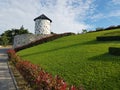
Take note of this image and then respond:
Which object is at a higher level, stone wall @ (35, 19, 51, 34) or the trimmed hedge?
stone wall @ (35, 19, 51, 34)

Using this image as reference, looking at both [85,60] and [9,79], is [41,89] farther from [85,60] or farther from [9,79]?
[85,60]

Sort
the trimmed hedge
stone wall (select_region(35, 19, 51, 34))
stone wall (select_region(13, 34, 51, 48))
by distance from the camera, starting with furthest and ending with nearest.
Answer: stone wall (select_region(35, 19, 51, 34)) → stone wall (select_region(13, 34, 51, 48)) → the trimmed hedge

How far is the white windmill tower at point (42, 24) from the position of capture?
4347 cm

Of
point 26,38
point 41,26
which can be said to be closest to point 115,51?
point 26,38

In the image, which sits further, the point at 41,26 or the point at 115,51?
the point at 41,26

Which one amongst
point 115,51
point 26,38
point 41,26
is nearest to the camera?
point 115,51

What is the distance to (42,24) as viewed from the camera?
43469mm

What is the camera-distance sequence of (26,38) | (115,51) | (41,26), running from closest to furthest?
1. (115,51)
2. (26,38)
3. (41,26)

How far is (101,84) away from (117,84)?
2.15 feet

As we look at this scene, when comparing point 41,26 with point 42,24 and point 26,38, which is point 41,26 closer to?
point 42,24

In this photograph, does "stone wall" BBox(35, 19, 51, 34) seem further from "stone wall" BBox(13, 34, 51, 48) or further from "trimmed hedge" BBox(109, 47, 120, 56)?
"trimmed hedge" BBox(109, 47, 120, 56)

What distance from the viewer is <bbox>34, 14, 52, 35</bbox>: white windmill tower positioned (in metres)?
43.5

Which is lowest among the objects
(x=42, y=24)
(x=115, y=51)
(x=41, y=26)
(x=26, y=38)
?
(x=115, y=51)

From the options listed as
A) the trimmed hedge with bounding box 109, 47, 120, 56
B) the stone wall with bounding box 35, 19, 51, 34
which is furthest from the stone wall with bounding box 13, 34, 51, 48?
the trimmed hedge with bounding box 109, 47, 120, 56
